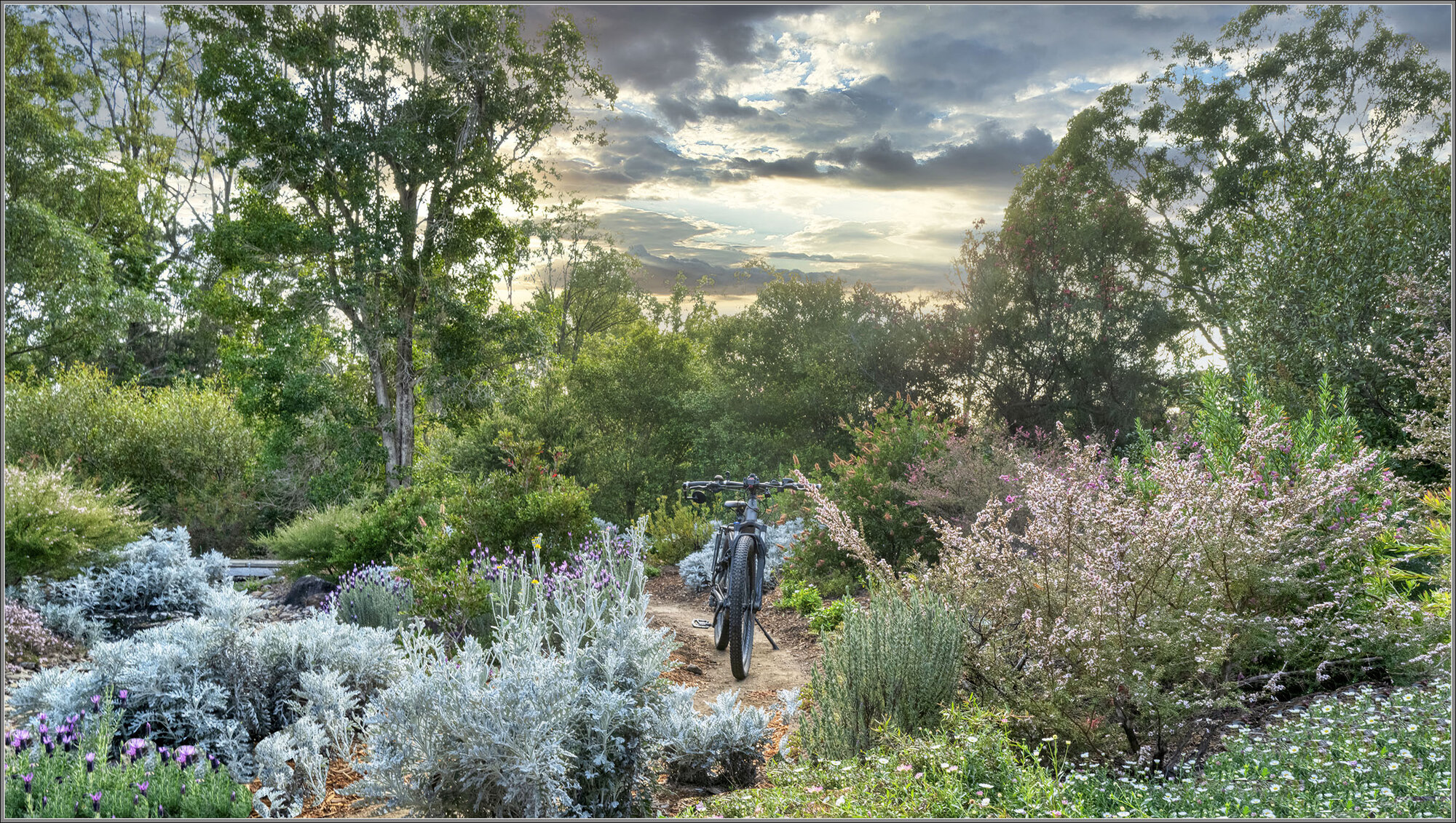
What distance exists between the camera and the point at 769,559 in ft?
30.2

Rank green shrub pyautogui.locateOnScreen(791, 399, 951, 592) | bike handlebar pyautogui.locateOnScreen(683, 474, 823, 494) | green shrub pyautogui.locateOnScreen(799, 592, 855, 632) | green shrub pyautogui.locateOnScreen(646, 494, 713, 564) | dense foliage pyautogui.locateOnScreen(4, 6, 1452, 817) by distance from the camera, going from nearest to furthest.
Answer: dense foliage pyautogui.locateOnScreen(4, 6, 1452, 817)
bike handlebar pyautogui.locateOnScreen(683, 474, 823, 494)
green shrub pyautogui.locateOnScreen(799, 592, 855, 632)
green shrub pyautogui.locateOnScreen(791, 399, 951, 592)
green shrub pyautogui.locateOnScreen(646, 494, 713, 564)

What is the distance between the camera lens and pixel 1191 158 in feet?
30.6

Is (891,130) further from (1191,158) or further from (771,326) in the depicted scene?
(771,326)

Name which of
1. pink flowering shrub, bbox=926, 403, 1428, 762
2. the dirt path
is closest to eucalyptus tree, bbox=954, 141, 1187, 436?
the dirt path

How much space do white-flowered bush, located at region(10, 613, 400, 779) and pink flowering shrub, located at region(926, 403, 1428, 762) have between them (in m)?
3.05

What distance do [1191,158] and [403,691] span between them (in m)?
10.6

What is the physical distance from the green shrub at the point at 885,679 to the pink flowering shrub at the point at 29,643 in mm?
4490

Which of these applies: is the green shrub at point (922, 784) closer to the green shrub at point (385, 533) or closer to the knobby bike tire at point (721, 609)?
the knobby bike tire at point (721, 609)

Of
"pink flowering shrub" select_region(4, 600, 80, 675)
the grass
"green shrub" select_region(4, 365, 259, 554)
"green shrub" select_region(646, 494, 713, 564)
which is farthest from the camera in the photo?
"green shrub" select_region(646, 494, 713, 564)

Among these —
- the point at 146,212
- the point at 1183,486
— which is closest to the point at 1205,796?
the point at 1183,486

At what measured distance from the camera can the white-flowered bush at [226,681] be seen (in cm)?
329

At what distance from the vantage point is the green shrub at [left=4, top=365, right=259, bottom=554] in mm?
4386

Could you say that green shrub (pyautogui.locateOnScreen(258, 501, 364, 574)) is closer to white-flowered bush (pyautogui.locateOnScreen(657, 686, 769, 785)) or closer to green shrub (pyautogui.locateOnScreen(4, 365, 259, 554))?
green shrub (pyautogui.locateOnScreen(4, 365, 259, 554))

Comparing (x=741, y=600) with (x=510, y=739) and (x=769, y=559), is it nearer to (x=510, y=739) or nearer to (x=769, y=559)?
(x=510, y=739)
